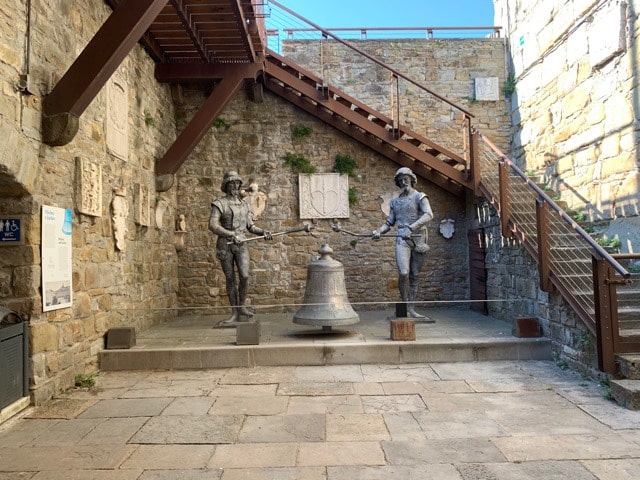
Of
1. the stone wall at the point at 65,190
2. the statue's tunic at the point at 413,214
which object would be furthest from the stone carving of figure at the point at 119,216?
the statue's tunic at the point at 413,214

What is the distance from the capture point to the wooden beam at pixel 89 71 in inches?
164

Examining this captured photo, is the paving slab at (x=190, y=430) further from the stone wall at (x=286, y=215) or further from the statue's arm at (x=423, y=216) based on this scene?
the stone wall at (x=286, y=215)

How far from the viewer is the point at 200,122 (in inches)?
300

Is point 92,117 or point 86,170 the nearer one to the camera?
Result: point 86,170

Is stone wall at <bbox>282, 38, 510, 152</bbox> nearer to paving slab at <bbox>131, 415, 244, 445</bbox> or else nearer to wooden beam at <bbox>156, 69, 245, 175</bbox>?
wooden beam at <bbox>156, 69, 245, 175</bbox>

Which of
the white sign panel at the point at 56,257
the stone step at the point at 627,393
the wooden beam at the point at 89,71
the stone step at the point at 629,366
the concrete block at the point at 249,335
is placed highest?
the wooden beam at the point at 89,71

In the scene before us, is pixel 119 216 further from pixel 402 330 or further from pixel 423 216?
pixel 423 216

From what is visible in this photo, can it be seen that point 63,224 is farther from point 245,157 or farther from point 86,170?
point 245,157

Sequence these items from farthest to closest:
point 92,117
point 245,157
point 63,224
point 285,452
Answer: point 245,157 → point 92,117 → point 63,224 → point 285,452

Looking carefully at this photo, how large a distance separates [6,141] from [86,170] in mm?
1300

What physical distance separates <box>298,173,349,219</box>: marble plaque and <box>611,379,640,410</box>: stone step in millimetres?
5300

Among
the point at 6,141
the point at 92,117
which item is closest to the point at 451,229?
the point at 92,117

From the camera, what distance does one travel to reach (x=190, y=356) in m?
5.07

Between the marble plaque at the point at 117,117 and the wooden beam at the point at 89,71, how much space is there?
1.30 m
